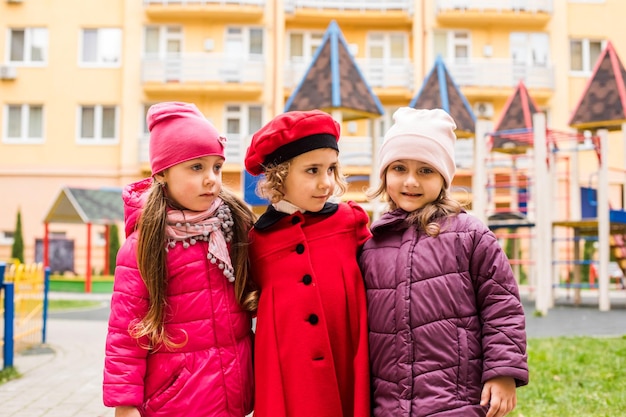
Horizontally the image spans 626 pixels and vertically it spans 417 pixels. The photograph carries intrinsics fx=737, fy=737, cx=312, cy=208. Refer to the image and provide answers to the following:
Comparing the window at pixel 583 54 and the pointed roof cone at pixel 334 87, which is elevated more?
the window at pixel 583 54

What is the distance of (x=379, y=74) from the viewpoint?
26.5m

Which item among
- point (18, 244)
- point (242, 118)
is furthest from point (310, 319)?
point (242, 118)

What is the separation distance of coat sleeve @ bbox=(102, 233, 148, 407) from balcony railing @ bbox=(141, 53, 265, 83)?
78.1 feet

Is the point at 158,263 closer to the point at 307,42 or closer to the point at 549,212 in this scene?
the point at 549,212

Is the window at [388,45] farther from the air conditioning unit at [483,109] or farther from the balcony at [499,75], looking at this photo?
the air conditioning unit at [483,109]

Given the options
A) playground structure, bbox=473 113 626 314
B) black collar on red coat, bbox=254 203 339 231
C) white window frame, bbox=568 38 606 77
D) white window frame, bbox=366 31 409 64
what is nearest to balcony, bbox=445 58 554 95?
white window frame, bbox=568 38 606 77

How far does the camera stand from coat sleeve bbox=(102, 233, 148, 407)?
2.67 metres

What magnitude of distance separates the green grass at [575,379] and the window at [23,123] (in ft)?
74.2

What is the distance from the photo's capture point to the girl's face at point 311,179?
2.91 metres

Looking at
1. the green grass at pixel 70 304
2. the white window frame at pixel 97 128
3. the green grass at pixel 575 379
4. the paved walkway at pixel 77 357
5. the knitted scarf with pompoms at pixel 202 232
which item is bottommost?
the green grass at pixel 70 304

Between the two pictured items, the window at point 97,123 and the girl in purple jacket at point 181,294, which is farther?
the window at point 97,123

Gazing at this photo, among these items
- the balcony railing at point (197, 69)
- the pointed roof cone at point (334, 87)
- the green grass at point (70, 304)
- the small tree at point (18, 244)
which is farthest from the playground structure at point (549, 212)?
the small tree at point (18, 244)

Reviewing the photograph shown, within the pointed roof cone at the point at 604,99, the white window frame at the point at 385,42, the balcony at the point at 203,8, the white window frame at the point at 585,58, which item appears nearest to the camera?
the pointed roof cone at the point at 604,99

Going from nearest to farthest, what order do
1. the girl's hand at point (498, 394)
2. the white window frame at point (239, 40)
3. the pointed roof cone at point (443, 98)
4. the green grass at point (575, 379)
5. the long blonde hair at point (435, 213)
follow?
the girl's hand at point (498, 394) → the long blonde hair at point (435, 213) → the green grass at point (575, 379) → the pointed roof cone at point (443, 98) → the white window frame at point (239, 40)
